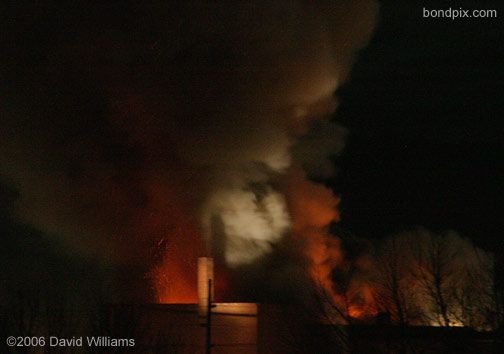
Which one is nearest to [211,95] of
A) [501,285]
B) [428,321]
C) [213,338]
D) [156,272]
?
[156,272]

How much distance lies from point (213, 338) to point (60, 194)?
11829 mm

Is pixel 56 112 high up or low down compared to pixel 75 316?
up

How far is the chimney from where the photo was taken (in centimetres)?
3425

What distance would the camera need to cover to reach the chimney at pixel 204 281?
34.2 metres

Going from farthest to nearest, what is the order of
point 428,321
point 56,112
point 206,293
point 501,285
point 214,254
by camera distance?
point 56,112 < point 214,254 < point 206,293 < point 428,321 < point 501,285

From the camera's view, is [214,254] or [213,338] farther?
[214,254]

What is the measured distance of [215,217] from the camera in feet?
129

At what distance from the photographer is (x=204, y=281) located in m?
34.5

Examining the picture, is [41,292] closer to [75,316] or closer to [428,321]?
[75,316]

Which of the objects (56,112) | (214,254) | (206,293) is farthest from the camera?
(56,112)

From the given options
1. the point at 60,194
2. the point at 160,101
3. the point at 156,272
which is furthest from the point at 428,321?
the point at 60,194

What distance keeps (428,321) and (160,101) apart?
15400mm

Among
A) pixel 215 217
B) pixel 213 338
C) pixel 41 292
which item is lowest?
pixel 213 338

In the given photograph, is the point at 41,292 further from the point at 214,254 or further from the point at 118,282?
the point at 214,254
